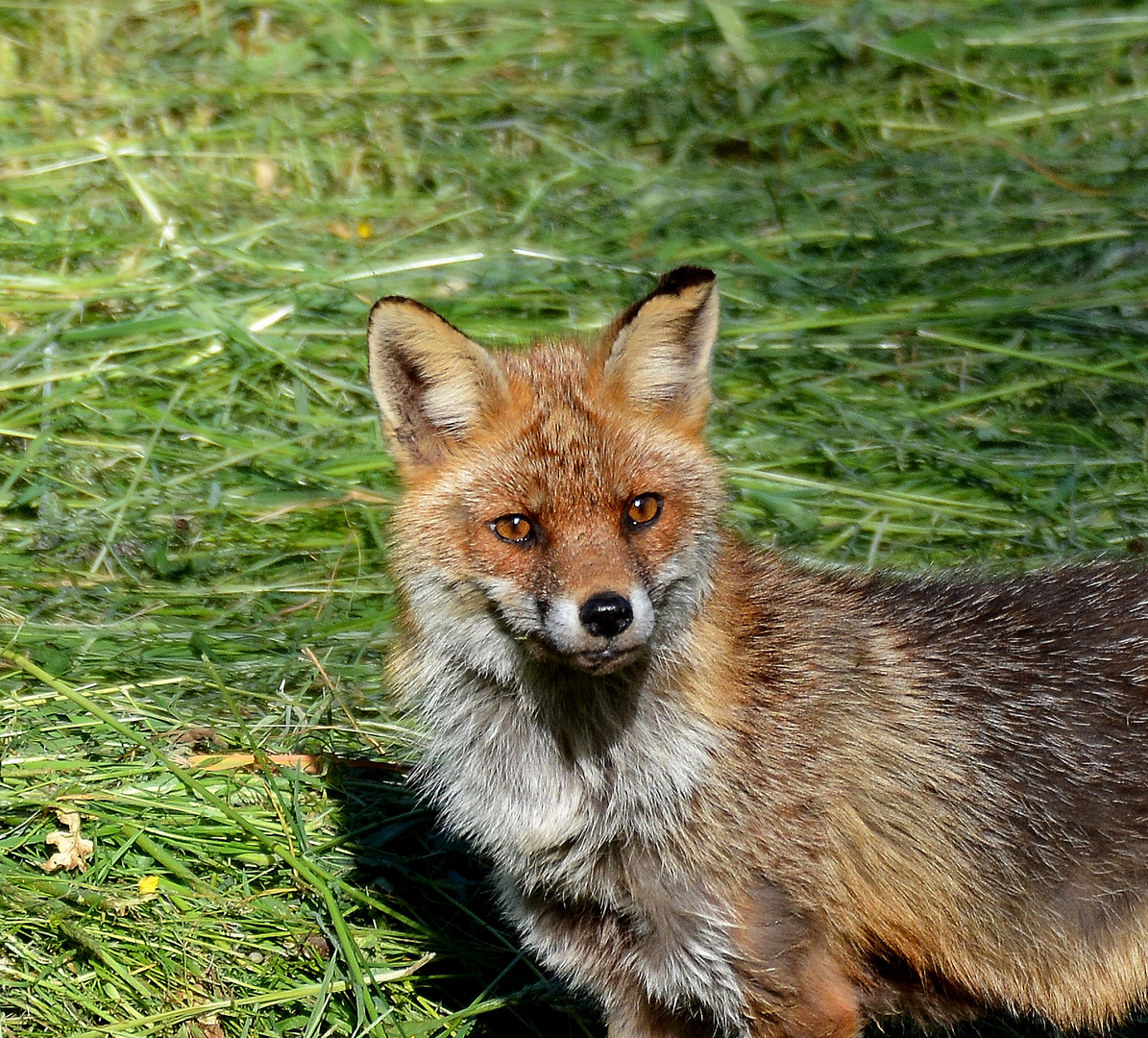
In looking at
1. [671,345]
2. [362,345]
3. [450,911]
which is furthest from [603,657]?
[362,345]

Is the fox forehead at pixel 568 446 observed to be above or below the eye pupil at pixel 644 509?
above

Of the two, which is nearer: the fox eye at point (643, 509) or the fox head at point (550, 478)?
the fox head at point (550, 478)

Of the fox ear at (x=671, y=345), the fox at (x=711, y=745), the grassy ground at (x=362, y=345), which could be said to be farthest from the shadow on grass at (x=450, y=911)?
the fox ear at (x=671, y=345)

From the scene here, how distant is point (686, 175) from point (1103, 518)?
362cm

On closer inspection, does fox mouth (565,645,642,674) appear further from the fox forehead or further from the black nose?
the fox forehead

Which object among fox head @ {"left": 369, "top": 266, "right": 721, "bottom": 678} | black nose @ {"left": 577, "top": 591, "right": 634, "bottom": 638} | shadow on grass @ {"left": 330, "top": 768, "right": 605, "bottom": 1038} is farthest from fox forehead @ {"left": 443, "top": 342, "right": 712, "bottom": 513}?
shadow on grass @ {"left": 330, "top": 768, "right": 605, "bottom": 1038}

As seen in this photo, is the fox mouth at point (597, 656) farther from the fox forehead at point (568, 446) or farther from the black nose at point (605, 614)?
the fox forehead at point (568, 446)

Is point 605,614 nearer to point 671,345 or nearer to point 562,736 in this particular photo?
point 562,736

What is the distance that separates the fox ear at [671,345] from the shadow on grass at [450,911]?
6.12ft

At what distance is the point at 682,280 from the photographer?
3.80 metres

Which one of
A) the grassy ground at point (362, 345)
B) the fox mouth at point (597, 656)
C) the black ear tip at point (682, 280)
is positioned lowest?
the grassy ground at point (362, 345)

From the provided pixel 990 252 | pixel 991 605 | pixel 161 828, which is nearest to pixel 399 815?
pixel 161 828

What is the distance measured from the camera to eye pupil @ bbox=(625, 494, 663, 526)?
3789 millimetres

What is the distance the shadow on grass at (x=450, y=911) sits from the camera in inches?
191
